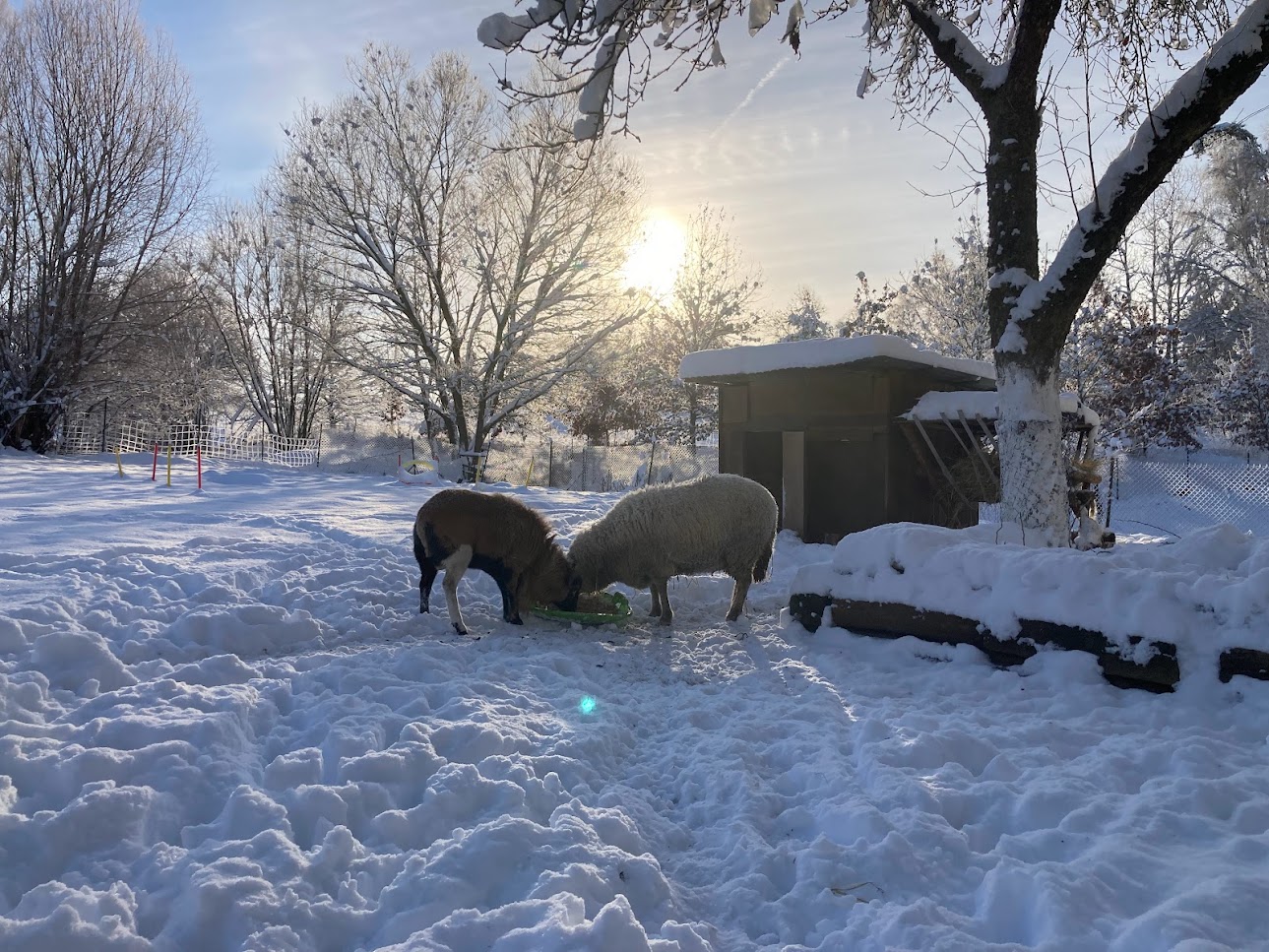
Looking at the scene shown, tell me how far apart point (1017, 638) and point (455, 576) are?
13.8 feet

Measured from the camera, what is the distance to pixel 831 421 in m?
10.9

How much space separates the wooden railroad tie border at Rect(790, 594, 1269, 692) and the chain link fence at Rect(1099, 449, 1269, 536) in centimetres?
907

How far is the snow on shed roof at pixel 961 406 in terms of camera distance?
9891 mm

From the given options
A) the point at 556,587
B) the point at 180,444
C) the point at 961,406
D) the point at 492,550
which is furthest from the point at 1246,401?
the point at 180,444

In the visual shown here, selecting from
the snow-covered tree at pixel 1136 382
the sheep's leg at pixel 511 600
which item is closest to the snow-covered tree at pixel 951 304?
the snow-covered tree at pixel 1136 382

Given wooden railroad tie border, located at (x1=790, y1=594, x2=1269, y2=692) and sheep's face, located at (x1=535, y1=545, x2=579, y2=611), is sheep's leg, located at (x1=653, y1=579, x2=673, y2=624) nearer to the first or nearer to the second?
sheep's face, located at (x1=535, y1=545, x2=579, y2=611)

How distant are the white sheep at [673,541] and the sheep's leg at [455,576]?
1.09 m

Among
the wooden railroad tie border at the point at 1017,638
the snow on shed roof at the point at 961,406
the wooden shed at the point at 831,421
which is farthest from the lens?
the wooden shed at the point at 831,421

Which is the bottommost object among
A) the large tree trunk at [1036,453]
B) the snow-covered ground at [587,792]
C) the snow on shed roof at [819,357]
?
the snow-covered ground at [587,792]

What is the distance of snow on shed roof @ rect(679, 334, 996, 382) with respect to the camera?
9.36m

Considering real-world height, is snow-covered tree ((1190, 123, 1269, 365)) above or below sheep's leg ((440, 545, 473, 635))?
above

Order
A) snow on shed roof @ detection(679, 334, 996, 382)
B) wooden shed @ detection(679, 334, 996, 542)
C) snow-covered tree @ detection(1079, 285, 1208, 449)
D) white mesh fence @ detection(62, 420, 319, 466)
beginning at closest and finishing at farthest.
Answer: snow on shed roof @ detection(679, 334, 996, 382)
wooden shed @ detection(679, 334, 996, 542)
white mesh fence @ detection(62, 420, 319, 466)
snow-covered tree @ detection(1079, 285, 1208, 449)

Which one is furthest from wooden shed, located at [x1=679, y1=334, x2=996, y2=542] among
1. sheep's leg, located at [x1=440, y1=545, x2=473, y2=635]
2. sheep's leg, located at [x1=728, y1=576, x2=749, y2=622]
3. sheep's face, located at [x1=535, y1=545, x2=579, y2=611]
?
sheep's leg, located at [x1=440, y1=545, x2=473, y2=635]

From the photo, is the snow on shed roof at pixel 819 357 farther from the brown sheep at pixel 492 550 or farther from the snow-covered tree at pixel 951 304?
the snow-covered tree at pixel 951 304
